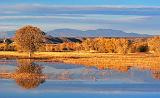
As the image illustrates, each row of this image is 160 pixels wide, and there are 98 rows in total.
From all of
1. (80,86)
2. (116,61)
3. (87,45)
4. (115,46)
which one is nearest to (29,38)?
(116,61)

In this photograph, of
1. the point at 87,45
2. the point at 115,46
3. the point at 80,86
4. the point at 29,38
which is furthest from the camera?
the point at 87,45

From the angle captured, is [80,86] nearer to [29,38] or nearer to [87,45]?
[29,38]

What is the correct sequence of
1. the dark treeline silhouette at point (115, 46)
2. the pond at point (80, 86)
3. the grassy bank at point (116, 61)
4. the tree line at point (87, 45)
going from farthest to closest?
the dark treeline silhouette at point (115, 46) < the tree line at point (87, 45) < the grassy bank at point (116, 61) < the pond at point (80, 86)

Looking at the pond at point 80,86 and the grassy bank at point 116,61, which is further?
the grassy bank at point 116,61

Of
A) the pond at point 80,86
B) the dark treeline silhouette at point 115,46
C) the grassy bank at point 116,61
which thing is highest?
the dark treeline silhouette at point 115,46

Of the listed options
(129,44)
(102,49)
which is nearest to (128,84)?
(129,44)

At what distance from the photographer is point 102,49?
382 feet

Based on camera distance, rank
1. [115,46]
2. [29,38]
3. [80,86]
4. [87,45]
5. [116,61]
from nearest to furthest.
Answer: [80,86] < [116,61] < [29,38] < [115,46] < [87,45]

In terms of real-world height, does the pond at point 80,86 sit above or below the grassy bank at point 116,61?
below

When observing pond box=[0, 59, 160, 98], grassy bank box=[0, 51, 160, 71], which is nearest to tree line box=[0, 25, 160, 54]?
grassy bank box=[0, 51, 160, 71]

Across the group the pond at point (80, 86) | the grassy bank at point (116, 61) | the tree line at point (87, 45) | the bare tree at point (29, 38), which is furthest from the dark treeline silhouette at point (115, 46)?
the pond at point (80, 86)

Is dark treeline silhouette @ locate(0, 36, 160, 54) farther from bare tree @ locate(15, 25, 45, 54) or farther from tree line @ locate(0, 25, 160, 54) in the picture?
bare tree @ locate(15, 25, 45, 54)

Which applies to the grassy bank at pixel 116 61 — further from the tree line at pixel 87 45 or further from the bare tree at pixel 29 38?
the tree line at pixel 87 45

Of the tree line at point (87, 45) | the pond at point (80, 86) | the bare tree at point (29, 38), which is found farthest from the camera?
the tree line at point (87, 45)
